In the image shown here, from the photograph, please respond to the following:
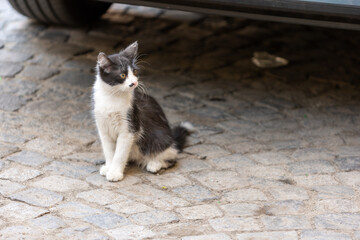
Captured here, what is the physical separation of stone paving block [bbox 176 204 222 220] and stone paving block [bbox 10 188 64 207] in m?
0.74

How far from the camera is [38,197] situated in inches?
131

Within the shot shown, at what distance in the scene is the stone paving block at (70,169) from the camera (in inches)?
145

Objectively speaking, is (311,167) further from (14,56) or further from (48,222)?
(14,56)

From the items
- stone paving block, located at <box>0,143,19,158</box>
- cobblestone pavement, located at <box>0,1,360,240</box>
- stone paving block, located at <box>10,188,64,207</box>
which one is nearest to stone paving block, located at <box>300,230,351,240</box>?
cobblestone pavement, located at <box>0,1,360,240</box>

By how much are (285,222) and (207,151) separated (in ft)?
3.57

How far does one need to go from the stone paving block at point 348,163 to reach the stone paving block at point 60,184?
5.75 feet

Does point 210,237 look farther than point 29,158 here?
No

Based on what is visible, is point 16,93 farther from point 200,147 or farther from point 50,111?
point 200,147

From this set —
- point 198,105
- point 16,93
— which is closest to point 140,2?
point 198,105

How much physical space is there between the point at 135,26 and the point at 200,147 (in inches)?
99.3

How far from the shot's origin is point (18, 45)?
5609 millimetres

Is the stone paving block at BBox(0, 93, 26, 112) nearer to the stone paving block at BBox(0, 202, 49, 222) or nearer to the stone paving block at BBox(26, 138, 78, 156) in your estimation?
the stone paving block at BBox(26, 138, 78, 156)

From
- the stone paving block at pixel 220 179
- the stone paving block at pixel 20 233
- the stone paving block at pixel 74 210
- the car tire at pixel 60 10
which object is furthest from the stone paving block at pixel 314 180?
the car tire at pixel 60 10

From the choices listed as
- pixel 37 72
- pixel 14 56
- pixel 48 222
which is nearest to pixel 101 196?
pixel 48 222
